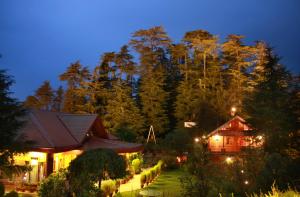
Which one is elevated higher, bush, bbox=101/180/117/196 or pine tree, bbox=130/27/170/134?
pine tree, bbox=130/27/170/134

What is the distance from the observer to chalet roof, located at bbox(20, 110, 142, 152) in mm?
19891

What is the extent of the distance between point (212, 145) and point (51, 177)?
25.8 metres

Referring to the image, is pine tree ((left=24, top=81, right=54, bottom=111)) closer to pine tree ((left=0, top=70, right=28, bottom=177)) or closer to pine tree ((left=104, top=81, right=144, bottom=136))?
pine tree ((left=104, top=81, right=144, bottom=136))

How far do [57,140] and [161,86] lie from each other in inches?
954

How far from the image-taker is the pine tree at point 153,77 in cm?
4175

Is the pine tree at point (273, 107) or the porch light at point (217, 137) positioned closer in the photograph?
the pine tree at point (273, 107)

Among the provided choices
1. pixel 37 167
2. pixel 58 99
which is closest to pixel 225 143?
pixel 58 99

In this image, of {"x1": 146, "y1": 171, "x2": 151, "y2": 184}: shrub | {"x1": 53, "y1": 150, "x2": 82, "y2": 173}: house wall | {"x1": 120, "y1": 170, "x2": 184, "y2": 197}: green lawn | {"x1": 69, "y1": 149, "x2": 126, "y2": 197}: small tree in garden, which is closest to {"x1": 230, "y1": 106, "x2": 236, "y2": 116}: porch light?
{"x1": 120, "y1": 170, "x2": 184, "y2": 197}: green lawn

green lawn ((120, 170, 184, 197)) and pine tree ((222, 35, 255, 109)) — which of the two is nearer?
green lawn ((120, 170, 184, 197))

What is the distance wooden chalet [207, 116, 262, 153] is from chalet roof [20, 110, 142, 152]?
12.7 m

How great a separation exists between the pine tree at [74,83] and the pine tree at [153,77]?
6.49 meters

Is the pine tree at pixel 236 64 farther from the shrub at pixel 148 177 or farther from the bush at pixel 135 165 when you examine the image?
the shrub at pixel 148 177

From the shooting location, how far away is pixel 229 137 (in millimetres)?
37156

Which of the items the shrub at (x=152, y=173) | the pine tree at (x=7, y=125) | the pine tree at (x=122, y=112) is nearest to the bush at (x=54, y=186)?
the pine tree at (x=7, y=125)
